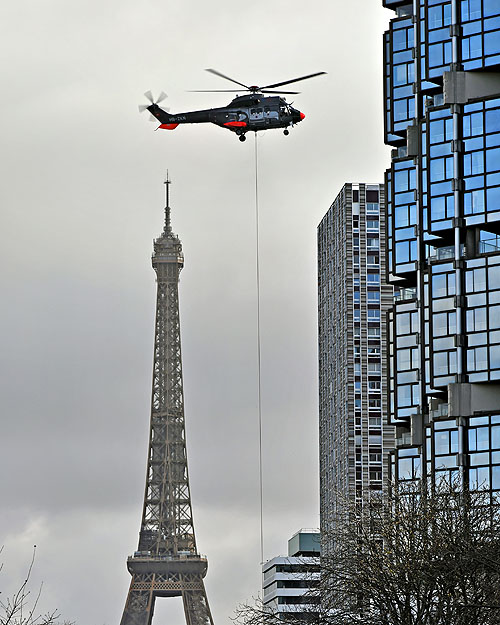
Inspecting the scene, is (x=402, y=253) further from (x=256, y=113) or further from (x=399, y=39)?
(x=256, y=113)

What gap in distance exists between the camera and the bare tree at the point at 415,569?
66375mm

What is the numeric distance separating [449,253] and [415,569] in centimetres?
4567

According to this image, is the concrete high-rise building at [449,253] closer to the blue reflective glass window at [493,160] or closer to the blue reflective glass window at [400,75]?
the blue reflective glass window at [493,160]

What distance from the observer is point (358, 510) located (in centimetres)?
7869

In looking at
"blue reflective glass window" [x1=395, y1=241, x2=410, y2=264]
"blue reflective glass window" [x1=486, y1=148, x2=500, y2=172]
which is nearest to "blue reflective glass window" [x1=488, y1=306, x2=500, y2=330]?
"blue reflective glass window" [x1=486, y1=148, x2=500, y2=172]

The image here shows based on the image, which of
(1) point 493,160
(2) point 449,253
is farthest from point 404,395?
(1) point 493,160

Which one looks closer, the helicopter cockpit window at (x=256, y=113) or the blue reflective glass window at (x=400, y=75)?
the helicopter cockpit window at (x=256, y=113)

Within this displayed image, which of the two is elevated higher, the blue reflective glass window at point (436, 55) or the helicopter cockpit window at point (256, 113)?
the blue reflective glass window at point (436, 55)

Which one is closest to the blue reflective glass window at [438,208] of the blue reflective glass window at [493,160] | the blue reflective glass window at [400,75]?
the blue reflective glass window at [493,160]

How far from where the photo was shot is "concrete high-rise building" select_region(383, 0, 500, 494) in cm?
10650

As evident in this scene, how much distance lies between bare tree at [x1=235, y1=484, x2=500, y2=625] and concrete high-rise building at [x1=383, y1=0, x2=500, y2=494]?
24181mm

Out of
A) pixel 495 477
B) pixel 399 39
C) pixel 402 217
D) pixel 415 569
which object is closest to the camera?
pixel 415 569

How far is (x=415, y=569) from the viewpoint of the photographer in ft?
226

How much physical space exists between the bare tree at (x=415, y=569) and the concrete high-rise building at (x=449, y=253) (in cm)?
2418
